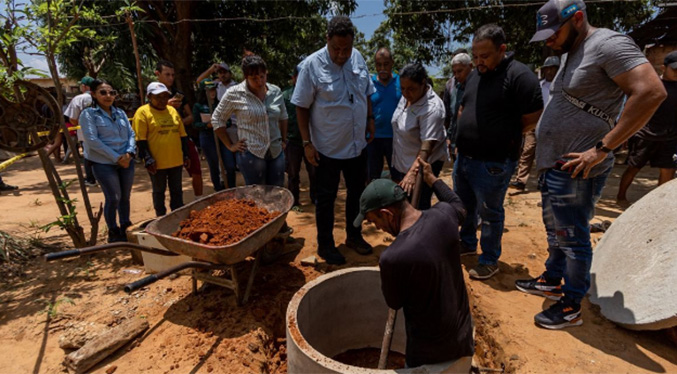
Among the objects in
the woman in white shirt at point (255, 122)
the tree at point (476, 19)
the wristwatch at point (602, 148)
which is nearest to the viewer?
the wristwatch at point (602, 148)

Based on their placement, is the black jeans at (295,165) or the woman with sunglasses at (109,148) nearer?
the woman with sunglasses at (109,148)

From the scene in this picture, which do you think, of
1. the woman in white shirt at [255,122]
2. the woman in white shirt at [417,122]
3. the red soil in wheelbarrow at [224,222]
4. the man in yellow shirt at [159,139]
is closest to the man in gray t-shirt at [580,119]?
the woman in white shirt at [417,122]

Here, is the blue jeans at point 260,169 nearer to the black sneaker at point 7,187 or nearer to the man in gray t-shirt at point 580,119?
the man in gray t-shirt at point 580,119

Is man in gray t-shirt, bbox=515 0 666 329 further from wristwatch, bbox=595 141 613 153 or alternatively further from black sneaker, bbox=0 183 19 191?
black sneaker, bbox=0 183 19 191

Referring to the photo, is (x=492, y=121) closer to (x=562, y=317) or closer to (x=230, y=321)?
(x=562, y=317)

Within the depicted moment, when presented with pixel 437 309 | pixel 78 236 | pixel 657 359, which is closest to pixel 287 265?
pixel 437 309

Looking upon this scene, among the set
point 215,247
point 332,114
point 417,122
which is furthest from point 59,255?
point 417,122

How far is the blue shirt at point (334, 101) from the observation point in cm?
315

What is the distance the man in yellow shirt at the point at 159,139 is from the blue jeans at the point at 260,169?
973mm

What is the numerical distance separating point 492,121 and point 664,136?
361cm

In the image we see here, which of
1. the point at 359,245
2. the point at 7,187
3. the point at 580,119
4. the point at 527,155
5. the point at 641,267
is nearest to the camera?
the point at 580,119

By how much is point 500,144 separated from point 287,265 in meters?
2.27

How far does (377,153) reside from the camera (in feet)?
14.2

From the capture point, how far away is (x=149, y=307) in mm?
2998
